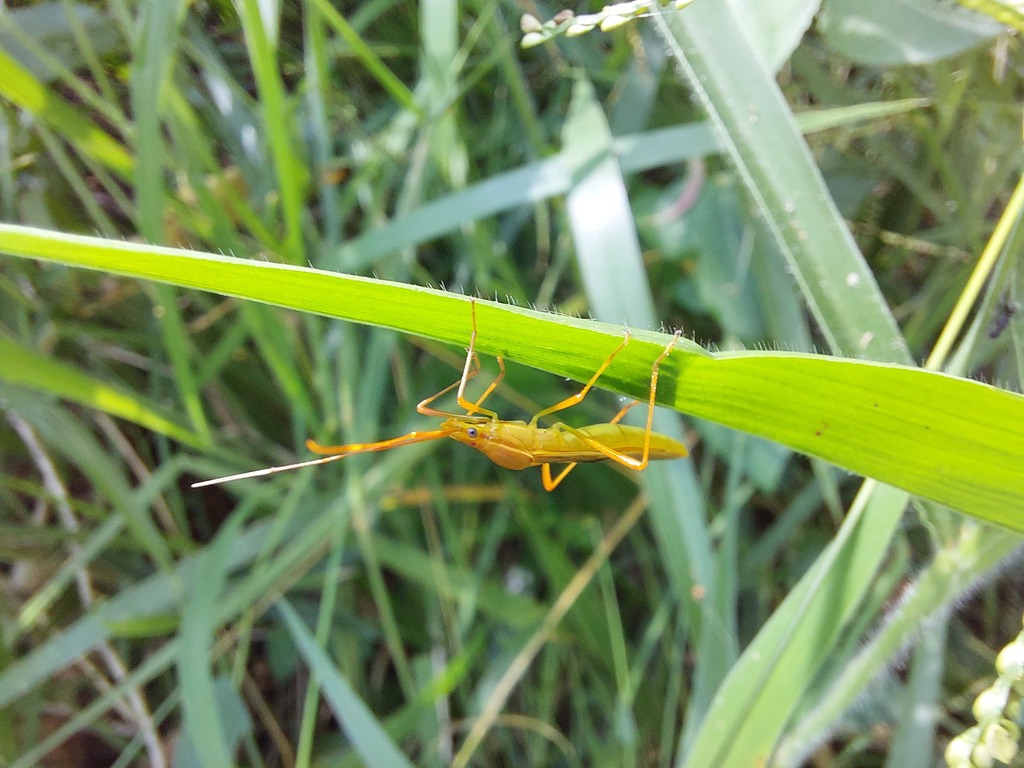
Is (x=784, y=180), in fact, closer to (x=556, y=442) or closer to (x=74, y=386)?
(x=556, y=442)

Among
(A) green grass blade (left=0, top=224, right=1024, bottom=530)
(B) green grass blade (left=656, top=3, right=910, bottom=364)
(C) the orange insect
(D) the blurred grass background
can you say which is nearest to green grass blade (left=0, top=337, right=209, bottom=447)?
(D) the blurred grass background

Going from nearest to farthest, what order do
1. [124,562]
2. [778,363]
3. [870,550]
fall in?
[778,363], [870,550], [124,562]

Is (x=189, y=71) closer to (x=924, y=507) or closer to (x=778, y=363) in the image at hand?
(x=778, y=363)

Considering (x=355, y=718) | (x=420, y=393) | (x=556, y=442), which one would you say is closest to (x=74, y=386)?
(x=420, y=393)

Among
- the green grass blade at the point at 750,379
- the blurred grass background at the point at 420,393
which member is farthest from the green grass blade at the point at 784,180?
the blurred grass background at the point at 420,393

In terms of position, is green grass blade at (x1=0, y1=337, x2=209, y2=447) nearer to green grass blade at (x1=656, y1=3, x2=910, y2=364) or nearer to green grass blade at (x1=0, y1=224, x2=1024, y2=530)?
green grass blade at (x1=0, y1=224, x2=1024, y2=530)

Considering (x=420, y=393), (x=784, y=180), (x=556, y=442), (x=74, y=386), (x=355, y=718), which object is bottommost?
(x=355, y=718)

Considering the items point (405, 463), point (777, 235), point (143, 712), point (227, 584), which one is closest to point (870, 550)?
point (777, 235)

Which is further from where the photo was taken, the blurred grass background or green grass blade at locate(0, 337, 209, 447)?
the blurred grass background
